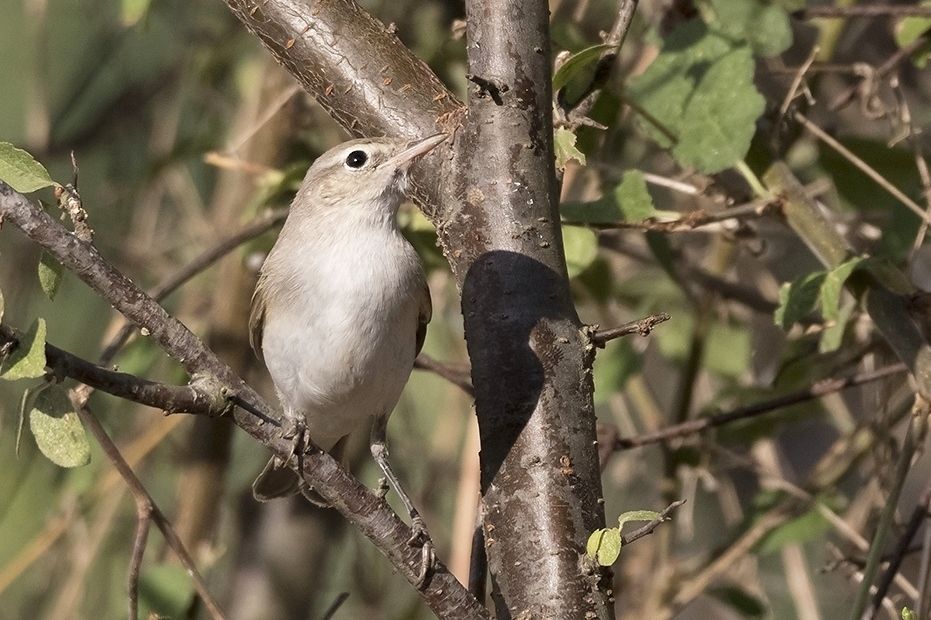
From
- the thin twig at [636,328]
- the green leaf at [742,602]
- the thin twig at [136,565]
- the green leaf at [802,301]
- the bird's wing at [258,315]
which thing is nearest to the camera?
the thin twig at [636,328]

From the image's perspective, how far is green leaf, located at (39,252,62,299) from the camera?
64.5 inches

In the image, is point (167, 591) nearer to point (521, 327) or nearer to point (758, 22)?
point (521, 327)

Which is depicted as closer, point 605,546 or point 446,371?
point 605,546

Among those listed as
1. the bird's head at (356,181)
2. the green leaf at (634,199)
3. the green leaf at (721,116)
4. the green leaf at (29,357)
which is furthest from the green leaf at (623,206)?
the green leaf at (29,357)

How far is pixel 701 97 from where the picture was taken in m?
2.75

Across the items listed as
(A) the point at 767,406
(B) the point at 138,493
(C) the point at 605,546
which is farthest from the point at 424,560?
(A) the point at 767,406

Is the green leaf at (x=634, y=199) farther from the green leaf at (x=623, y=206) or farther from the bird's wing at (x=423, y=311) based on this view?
the bird's wing at (x=423, y=311)

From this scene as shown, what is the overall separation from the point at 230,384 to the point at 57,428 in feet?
0.81

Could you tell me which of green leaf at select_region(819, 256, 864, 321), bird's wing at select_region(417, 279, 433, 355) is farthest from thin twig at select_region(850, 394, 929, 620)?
bird's wing at select_region(417, 279, 433, 355)

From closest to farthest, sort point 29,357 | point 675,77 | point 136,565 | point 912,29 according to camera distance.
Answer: point 29,357 → point 136,565 → point 675,77 → point 912,29

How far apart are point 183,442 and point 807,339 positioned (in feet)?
8.06

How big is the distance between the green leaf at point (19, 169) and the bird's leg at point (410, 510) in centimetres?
76

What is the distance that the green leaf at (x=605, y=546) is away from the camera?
1.78 m

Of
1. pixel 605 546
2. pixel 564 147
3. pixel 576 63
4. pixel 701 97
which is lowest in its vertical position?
pixel 605 546
